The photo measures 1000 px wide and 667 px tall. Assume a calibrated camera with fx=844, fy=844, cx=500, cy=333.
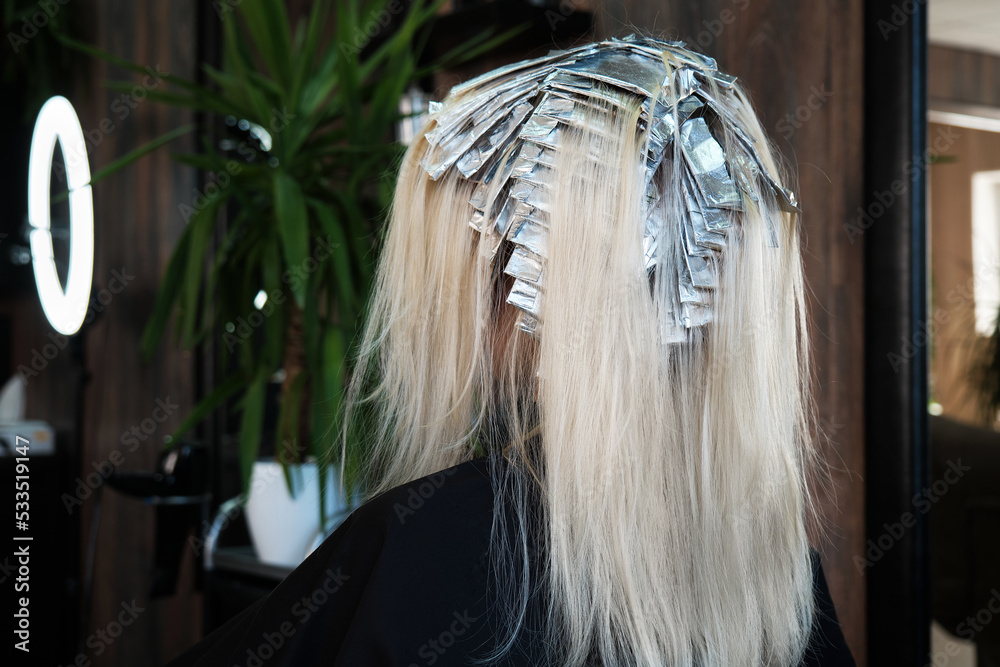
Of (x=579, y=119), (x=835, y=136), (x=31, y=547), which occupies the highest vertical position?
(x=835, y=136)

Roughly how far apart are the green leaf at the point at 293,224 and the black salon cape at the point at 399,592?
98 centimetres

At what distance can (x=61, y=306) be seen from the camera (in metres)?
2.59

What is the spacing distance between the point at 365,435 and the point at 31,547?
242cm

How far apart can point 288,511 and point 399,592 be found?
1.26m

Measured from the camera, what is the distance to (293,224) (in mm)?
1701

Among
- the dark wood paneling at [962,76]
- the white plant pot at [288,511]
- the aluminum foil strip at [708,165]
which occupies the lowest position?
the white plant pot at [288,511]

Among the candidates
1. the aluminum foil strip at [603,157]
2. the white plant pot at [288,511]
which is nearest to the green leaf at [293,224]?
the white plant pot at [288,511]

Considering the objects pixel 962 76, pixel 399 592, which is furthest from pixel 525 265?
pixel 962 76

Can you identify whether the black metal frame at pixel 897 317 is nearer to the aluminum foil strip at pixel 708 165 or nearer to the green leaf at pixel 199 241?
the aluminum foil strip at pixel 708 165

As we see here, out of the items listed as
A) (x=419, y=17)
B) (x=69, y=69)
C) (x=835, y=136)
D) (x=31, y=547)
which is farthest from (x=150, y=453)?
(x=835, y=136)

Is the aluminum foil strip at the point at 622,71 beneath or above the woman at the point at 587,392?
above

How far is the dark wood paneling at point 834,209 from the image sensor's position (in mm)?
1547

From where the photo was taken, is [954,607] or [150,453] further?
[150,453]

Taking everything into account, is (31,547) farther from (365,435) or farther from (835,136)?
(835,136)
